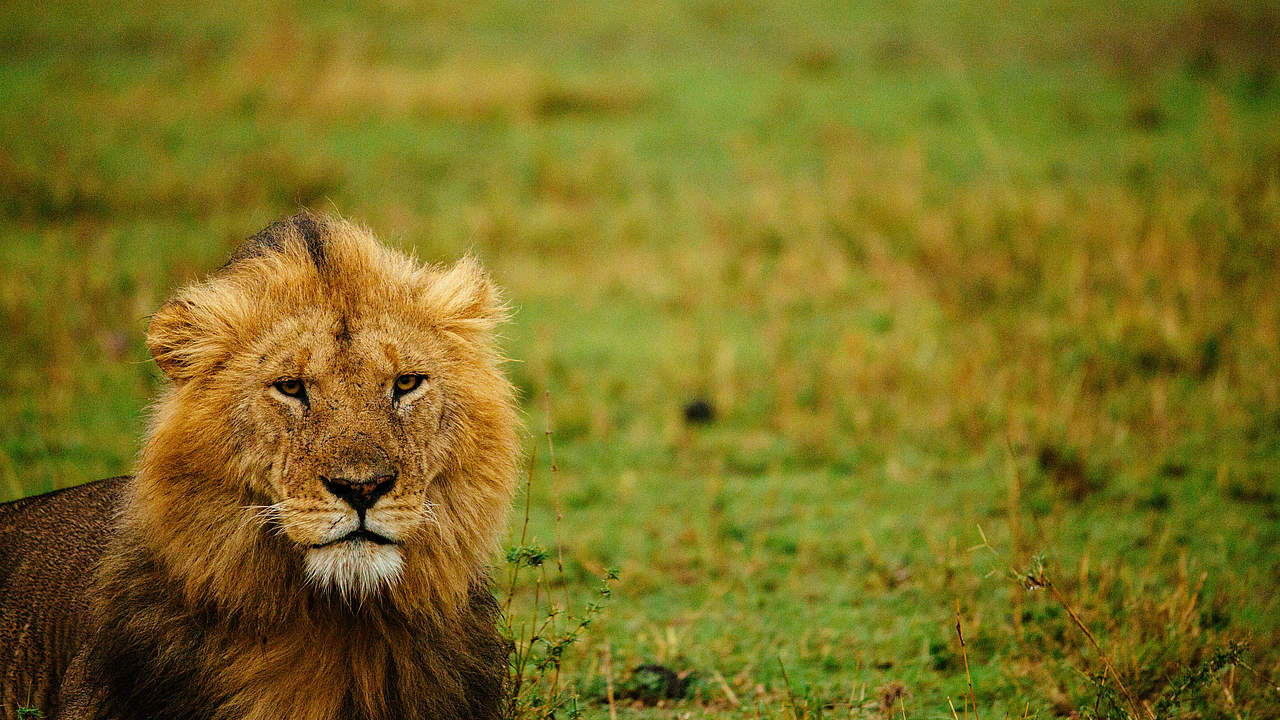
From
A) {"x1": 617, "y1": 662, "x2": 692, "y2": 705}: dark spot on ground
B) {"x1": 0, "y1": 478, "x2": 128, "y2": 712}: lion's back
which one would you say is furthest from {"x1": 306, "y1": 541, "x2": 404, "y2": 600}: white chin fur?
{"x1": 617, "y1": 662, "x2": 692, "y2": 705}: dark spot on ground

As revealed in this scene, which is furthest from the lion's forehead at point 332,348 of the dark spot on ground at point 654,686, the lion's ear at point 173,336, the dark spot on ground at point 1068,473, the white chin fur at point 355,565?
the dark spot on ground at point 1068,473

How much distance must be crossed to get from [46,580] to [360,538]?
154 centimetres

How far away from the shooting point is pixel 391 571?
2537mm

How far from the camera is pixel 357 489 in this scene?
2469 millimetres

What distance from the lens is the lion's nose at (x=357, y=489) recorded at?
246 cm

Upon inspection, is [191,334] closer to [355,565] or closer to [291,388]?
[291,388]

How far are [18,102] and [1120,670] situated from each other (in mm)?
11916

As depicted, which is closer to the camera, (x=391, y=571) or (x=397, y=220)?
(x=391, y=571)

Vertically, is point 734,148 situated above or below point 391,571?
above

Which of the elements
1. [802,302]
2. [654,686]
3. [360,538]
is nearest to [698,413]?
[802,302]

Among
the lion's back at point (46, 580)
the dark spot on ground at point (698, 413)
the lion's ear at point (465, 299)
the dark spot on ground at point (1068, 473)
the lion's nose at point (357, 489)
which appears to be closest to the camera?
the lion's nose at point (357, 489)

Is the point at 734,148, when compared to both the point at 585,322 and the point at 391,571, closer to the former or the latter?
the point at 585,322

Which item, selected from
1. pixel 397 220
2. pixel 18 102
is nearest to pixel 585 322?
pixel 397 220

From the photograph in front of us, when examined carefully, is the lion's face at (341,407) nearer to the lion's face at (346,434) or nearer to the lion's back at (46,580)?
the lion's face at (346,434)
